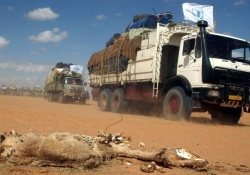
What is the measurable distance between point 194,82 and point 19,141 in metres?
7.19

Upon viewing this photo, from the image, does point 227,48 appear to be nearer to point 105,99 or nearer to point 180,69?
point 180,69

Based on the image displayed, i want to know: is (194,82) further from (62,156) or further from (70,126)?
(62,156)

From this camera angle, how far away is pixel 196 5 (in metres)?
12.8

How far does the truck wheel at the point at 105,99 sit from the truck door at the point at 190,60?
6207 mm

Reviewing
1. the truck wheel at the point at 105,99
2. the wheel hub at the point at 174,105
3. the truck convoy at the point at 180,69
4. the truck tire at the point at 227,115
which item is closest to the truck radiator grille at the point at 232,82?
the truck convoy at the point at 180,69

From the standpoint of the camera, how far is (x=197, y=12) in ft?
41.7

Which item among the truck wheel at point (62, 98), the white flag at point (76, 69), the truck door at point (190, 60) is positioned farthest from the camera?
the white flag at point (76, 69)

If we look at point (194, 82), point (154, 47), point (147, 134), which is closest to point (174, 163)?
point (147, 134)

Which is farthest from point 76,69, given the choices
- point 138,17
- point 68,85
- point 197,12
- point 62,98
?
point 197,12

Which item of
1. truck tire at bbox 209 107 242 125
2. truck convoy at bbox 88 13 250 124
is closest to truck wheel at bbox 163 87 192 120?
truck convoy at bbox 88 13 250 124

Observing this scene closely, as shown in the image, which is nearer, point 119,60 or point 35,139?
point 35,139

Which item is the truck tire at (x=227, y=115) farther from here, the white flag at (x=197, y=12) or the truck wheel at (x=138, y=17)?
the truck wheel at (x=138, y=17)

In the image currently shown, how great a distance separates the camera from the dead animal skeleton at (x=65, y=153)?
3959 millimetres

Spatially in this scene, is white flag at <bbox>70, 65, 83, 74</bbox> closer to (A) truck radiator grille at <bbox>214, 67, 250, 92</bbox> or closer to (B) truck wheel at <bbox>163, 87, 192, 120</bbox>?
(B) truck wheel at <bbox>163, 87, 192, 120</bbox>
